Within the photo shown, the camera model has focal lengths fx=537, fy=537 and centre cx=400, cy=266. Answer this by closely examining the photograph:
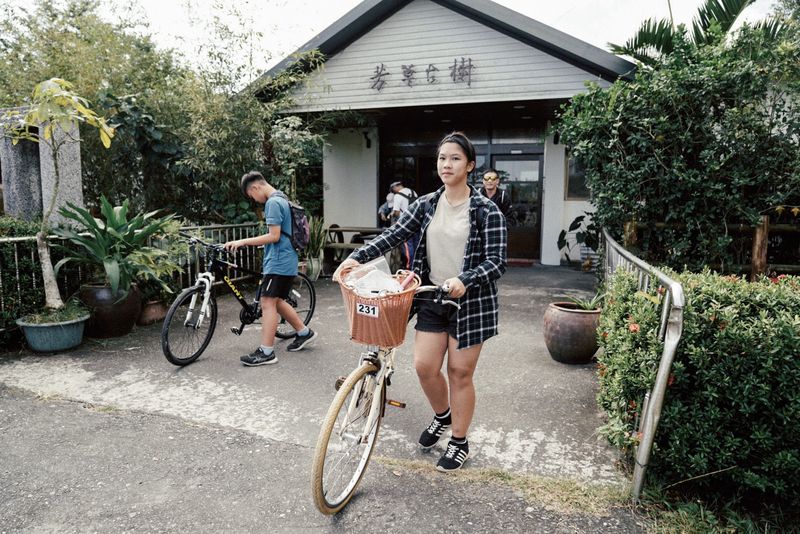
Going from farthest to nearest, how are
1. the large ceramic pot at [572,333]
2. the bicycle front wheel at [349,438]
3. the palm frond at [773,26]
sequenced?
1. the palm frond at [773,26]
2. the large ceramic pot at [572,333]
3. the bicycle front wheel at [349,438]

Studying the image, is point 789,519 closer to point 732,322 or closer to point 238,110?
point 732,322

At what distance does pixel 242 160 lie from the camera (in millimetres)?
8812

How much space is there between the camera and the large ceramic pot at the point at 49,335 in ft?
16.3

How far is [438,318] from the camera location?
2906 millimetres

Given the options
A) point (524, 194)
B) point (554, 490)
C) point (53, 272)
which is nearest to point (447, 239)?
point (554, 490)

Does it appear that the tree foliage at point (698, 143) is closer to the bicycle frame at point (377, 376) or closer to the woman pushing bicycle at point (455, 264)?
the woman pushing bicycle at point (455, 264)

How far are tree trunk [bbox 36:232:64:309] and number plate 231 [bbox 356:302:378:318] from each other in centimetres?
421

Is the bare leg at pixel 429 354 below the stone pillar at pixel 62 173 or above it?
below

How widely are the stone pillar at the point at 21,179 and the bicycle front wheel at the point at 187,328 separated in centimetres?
334

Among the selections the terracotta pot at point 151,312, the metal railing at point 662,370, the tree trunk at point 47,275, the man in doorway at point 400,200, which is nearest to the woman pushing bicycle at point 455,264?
the metal railing at point 662,370

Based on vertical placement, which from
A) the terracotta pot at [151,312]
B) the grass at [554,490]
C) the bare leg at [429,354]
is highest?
the bare leg at [429,354]

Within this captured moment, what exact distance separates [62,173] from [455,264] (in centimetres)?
558

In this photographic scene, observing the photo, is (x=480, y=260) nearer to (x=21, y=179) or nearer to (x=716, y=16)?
(x=21, y=179)

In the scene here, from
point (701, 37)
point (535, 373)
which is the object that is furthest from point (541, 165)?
point (535, 373)
